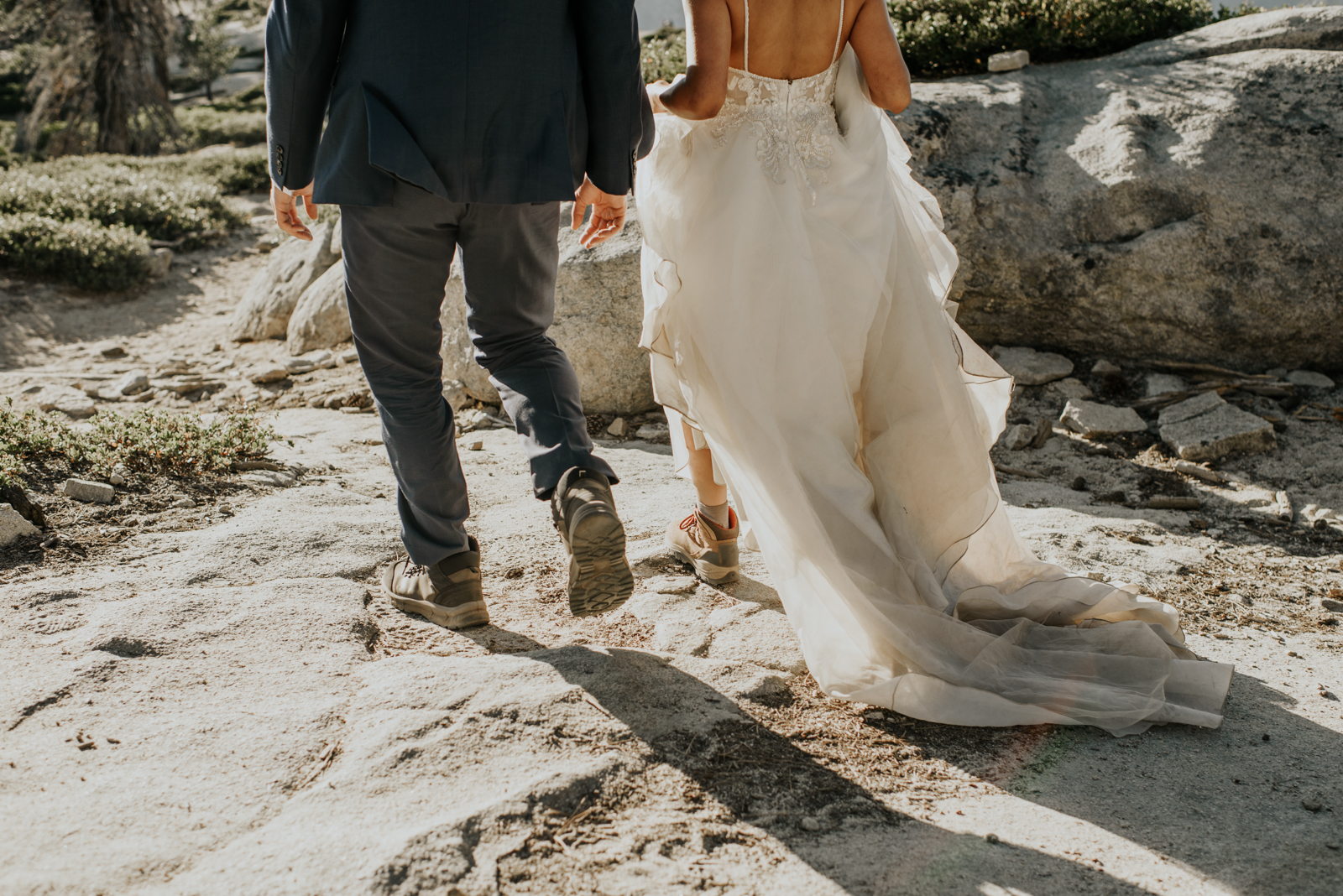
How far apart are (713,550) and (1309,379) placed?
370cm

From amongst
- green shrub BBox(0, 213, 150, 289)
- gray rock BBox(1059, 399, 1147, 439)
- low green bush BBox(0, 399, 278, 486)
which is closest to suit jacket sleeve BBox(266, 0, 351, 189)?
low green bush BBox(0, 399, 278, 486)

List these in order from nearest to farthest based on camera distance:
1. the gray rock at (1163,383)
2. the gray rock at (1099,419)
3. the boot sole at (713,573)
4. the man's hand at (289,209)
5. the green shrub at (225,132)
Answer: the man's hand at (289,209) → the boot sole at (713,573) → the gray rock at (1099,419) → the gray rock at (1163,383) → the green shrub at (225,132)

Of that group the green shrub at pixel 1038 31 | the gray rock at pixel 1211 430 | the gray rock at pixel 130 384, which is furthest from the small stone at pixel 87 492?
the green shrub at pixel 1038 31

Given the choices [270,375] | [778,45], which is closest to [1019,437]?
[778,45]

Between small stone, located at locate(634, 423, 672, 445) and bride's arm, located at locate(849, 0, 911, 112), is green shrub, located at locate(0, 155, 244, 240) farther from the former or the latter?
bride's arm, located at locate(849, 0, 911, 112)

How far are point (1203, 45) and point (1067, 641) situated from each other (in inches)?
191

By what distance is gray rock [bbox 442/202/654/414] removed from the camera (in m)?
4.82

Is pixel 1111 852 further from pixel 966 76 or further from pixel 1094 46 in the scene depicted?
pixel 1094 46

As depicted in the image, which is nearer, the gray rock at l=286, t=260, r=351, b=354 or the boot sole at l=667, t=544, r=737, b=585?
the boot sole at l=667, t=544, r=737, b=585

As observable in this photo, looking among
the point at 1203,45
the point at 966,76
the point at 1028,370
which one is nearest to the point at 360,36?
the point at 1028,370

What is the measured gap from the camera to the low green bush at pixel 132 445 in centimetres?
364

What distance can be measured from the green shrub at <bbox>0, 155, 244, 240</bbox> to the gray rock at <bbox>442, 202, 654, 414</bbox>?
6.17 meters

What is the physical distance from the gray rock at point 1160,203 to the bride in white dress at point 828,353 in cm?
253

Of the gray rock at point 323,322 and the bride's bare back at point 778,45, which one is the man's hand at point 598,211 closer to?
the bride's bare back at point 778,45
